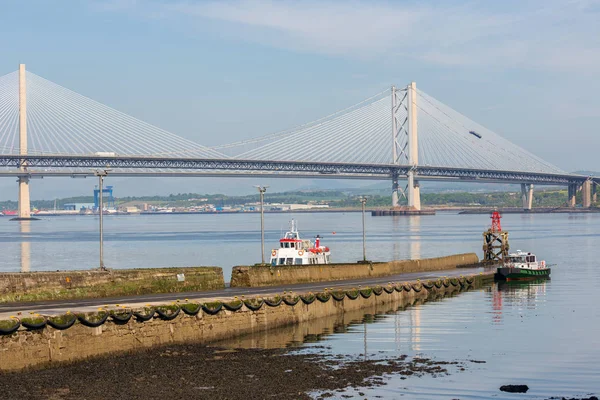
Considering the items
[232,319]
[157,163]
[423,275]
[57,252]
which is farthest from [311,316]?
[157,163]

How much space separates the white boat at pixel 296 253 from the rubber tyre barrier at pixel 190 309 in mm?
18180

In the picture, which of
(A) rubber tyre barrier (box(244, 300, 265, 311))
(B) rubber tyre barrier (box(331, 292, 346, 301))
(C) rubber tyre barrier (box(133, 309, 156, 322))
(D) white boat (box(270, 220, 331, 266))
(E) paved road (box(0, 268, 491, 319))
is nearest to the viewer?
(C) rubber tyre barrier (box(133, 309, 156, 322))

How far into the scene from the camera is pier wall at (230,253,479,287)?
3925 centimetres

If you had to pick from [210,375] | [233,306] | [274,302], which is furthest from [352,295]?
[210,375]

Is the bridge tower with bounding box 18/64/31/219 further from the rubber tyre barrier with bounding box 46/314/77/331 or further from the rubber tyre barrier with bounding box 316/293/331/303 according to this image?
the rubber tyre barrier with bounding box 46/314/77/331

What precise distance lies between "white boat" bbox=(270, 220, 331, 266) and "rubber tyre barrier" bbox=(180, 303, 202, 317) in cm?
1818

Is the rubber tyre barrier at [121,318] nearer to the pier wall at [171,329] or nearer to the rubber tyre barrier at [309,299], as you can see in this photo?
the pier wall at [171,329]

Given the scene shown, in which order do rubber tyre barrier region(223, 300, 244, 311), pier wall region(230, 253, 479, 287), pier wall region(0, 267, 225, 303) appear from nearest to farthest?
rubber tyre barrier region(223, 300, 244, 311), pier wall region(0, 267, 225, 303), pier wall region(230, 253, 479, 287)

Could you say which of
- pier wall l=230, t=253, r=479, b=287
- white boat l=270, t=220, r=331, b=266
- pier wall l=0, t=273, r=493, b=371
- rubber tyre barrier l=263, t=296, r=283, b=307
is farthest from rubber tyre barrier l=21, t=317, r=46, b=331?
white boat l=270, t=220, r=331, b=266

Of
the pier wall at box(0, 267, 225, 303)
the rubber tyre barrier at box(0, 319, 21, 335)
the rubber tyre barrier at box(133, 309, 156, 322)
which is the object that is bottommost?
the rubber tyre barrier at box(133, 309, 156, 322)

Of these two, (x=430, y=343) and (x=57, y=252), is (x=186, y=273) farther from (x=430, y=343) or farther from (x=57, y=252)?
(x=57, y=252)

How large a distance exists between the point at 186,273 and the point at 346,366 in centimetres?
1196

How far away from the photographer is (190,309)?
1137 inches

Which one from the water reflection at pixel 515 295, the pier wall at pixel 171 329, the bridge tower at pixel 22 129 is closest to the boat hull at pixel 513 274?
the water reflection at pixel 515 295
